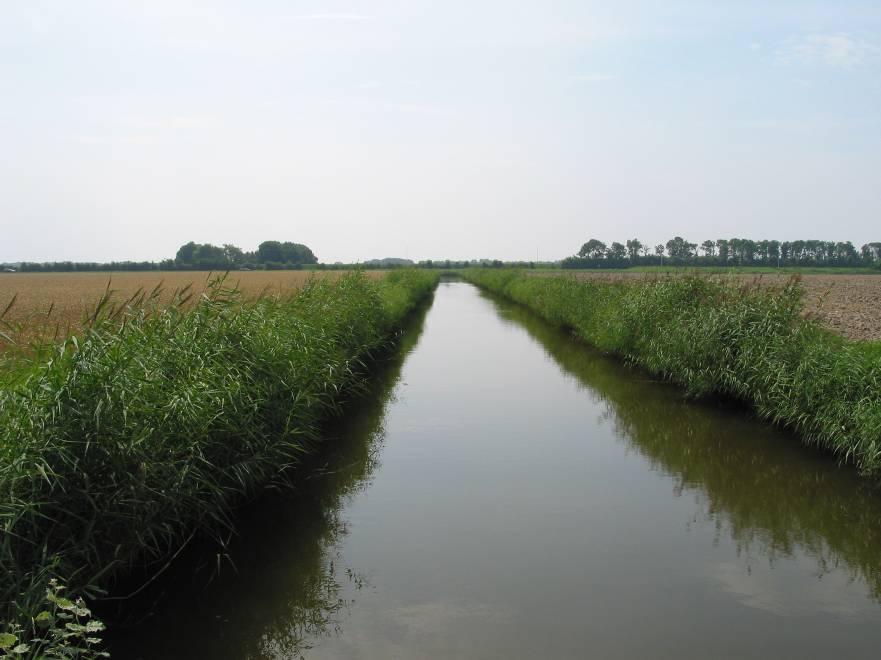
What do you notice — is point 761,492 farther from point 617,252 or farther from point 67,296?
point 617,252

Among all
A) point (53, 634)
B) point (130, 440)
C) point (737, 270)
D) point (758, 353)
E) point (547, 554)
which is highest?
point (737, 270)

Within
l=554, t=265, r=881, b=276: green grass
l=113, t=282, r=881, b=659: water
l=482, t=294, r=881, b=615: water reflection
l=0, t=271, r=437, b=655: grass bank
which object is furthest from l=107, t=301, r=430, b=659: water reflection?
l=554, t=265, r=881, b=276: green grass

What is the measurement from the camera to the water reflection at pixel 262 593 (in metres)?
3.89

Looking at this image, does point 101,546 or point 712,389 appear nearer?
point 101,546

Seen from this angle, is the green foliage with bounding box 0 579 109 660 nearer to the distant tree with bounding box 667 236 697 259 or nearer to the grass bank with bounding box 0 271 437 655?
the grass bank with bounding box 0 271 437 655

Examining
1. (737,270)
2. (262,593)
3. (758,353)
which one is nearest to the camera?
(262,593)

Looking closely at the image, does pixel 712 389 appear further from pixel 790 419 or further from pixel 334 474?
pixel 334 474

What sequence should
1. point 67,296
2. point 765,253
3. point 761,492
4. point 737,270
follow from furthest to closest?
point 765,253 < point 67,296 < point 737,270 < point 761,492

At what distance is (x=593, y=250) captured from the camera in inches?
3765

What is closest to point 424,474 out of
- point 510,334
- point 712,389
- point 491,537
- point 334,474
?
point 334,474

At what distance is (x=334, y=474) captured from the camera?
706 cm

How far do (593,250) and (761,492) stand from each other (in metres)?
92.0

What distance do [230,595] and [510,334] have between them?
17.3 m

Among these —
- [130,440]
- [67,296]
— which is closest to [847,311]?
[130,440]
